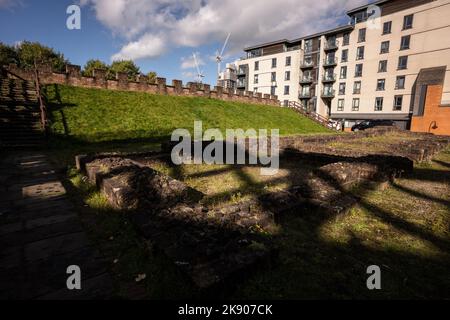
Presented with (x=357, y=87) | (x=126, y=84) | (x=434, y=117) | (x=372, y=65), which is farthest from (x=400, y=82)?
(x=126, y=84)

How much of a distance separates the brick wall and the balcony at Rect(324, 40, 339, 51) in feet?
55.6

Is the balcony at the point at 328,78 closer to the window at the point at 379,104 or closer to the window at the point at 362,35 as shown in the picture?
the window at the point at 362,35

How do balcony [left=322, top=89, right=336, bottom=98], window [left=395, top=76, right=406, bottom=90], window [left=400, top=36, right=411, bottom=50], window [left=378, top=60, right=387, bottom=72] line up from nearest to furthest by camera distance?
1. window [left=400, top=36, right=411, bottom=50]
2. window [left=395, top=76, right=406, bottom=90]
3. window [left=378, top=60, right=387, bottom=72]
4. balcony [left=322, top=89, right=336, bottom=98]

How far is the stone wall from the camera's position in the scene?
1630 centimetres

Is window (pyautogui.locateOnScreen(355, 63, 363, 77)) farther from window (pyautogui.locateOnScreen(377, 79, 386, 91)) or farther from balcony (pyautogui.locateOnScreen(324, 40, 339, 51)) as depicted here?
balcony (pyautogui.locateOnScreen(324, 40, 339, 51))

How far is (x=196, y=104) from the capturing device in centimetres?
2139

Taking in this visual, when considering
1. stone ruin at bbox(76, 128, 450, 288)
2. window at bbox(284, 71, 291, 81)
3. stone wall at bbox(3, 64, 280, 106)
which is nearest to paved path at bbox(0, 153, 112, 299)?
stone ruin at bbox(76, 128, 450, 288)

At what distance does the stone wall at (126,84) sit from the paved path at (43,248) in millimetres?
14627

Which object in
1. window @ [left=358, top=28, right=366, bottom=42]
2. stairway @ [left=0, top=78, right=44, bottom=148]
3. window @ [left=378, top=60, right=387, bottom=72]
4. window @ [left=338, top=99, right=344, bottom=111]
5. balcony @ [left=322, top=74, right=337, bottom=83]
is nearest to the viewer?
stairway @ [left=0, top=78, right=44, bottom=148]

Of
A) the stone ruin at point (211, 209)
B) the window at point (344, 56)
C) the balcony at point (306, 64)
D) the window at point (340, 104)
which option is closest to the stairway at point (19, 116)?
the stone ruin at point (211, 209)

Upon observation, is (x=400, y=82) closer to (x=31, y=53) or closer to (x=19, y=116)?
(x=19, y=116)

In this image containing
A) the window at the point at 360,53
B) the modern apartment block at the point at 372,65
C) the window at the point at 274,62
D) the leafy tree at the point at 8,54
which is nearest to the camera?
the modern apartment block at the point at 372,65

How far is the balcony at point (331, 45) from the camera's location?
135 feet
